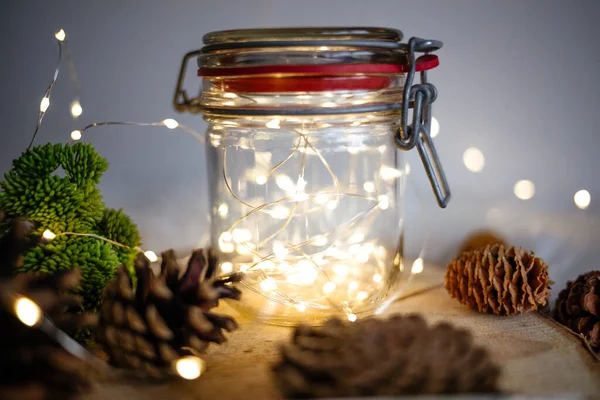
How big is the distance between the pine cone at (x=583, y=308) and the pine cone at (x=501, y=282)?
31 millimetres

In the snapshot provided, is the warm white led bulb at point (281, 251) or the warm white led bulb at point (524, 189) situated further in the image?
the warm white led bulb at point (524, 189)

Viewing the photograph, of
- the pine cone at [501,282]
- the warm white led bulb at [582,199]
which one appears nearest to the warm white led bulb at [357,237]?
the pine cone at [501,282]

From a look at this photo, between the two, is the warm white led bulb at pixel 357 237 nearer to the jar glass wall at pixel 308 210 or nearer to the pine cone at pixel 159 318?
the jar glass wall at pixel 308 210

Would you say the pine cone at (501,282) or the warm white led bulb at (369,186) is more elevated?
the warm white led bulb at (369,186)

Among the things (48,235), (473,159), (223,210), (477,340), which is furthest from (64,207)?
(473,159)

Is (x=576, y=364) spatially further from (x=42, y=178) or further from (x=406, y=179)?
(x=42, y=178)

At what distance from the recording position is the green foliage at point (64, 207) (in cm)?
54

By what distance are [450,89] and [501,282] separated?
29cm

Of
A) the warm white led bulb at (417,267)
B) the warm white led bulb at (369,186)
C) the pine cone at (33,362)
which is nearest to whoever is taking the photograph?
the pine cone at (33,362)

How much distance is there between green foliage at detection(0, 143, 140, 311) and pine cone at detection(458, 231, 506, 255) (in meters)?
0.46

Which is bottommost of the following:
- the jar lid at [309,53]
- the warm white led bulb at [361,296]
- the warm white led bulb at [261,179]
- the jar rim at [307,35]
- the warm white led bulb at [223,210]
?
the warm white led bulb at [361,296]

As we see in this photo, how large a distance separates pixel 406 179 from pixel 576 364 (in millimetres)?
370

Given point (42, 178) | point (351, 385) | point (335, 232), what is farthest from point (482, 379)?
point (42, 178)

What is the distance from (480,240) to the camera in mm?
800
